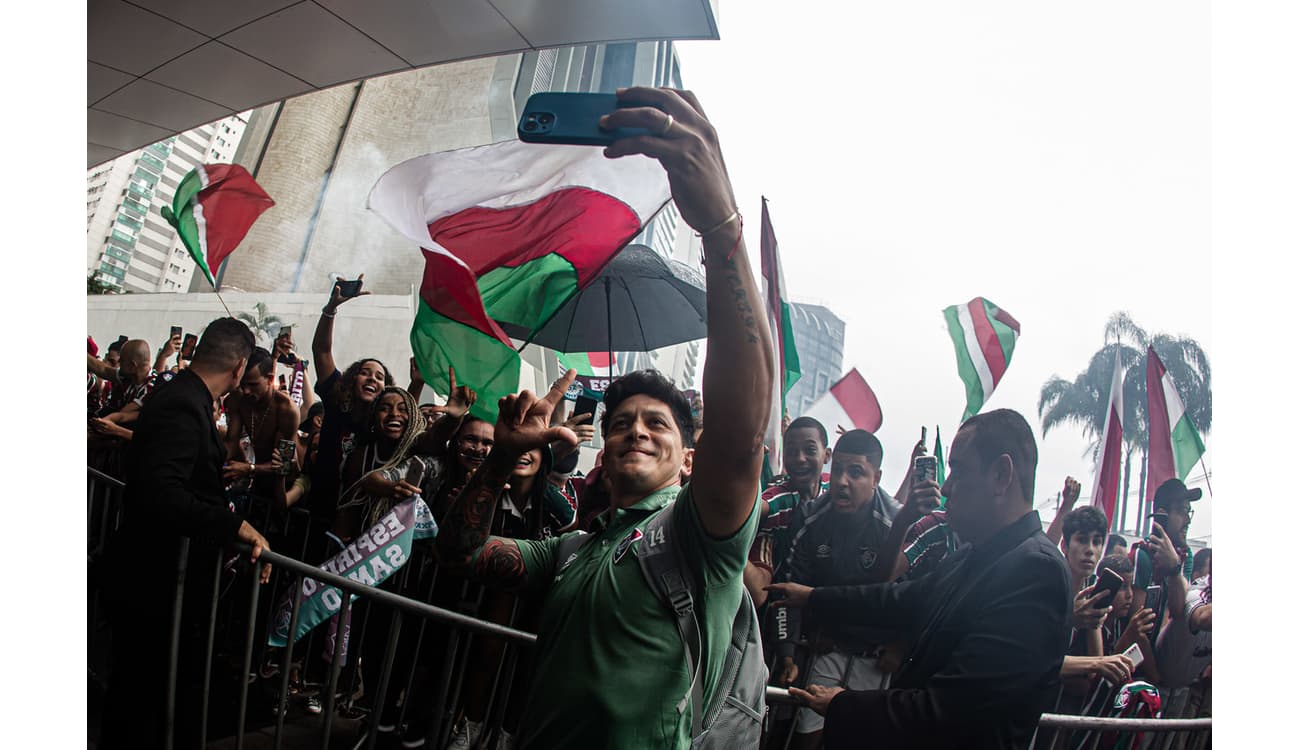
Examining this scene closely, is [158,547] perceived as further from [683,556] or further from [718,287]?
[718,287]

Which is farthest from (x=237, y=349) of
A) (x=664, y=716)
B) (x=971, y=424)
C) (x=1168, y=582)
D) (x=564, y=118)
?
(x=1168, y=582)

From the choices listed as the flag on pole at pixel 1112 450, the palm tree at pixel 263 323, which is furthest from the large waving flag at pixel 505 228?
the flag on pole at pixel 1112 450

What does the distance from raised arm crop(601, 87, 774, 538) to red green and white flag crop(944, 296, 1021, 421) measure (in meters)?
1.11

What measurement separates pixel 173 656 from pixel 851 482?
2134mm

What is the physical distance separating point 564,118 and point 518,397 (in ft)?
1.79

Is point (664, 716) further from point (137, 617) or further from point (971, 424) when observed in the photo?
point (137, 617)

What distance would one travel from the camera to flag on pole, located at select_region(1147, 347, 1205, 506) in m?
1.90

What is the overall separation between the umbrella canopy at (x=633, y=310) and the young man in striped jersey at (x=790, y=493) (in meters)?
0.53

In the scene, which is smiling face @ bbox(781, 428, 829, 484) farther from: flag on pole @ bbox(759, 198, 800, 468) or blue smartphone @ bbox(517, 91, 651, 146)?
blue smartphone @ bbox(517, 91, 651, 146)

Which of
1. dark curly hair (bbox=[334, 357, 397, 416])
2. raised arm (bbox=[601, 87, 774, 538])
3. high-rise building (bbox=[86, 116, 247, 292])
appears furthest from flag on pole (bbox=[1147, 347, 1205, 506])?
→ high-rise building (bbox=[86, 116, 247, 292])

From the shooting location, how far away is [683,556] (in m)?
1.05

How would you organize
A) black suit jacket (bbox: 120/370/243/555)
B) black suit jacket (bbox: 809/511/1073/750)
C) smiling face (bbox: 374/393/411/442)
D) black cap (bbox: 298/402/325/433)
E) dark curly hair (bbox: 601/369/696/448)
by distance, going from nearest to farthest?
dark curly hair (bbox: 601/369/696/448) → black suit jacket (bbox: 809/511/1073/750) → black suit jacket (bbox: 120/370/243/555) → smiling face (bbox: 374/393/411/442) → black cap (bbox: 298/402/325/433)

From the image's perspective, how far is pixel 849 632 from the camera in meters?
1.90

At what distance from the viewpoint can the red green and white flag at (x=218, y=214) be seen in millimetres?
3623
